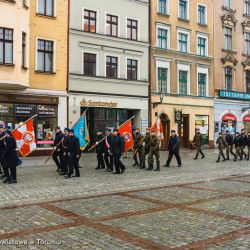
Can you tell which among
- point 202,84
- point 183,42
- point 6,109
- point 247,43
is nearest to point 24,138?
point 6,109

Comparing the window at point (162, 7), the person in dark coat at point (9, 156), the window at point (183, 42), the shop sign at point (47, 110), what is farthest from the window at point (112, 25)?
the person in dark coat at point (9, 156)

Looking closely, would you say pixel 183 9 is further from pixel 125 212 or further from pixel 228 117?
pixel 125 212

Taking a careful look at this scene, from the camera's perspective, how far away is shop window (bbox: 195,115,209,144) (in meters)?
34.4

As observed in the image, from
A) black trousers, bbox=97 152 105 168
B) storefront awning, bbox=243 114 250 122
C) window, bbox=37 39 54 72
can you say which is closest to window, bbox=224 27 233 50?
storefront awning, bbox=243 114 250 122

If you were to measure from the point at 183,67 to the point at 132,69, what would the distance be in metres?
5.56

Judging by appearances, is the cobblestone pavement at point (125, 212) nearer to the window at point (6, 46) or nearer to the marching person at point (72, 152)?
the marching person at point (72, 152)

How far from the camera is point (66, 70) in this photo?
85.5 feet

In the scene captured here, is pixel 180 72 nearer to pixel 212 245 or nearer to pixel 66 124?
pixel 66 124

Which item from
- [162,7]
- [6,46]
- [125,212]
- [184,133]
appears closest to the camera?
[125,212]

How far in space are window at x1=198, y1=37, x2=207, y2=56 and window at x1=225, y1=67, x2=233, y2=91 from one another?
3.20 meters

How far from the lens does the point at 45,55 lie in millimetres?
25250

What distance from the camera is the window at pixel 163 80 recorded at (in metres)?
31.6

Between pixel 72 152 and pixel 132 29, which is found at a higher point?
pixel 132 29

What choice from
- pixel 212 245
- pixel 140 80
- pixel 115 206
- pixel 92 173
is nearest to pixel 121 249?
pixel 212 245
